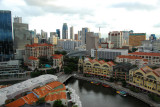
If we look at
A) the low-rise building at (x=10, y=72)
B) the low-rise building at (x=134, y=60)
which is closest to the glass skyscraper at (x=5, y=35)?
the low-rise building at (x=10, y=72)

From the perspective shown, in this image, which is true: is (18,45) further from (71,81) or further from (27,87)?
(27,87)

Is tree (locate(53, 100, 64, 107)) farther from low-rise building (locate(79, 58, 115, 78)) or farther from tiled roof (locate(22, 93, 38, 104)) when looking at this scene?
low-rise building (locate(79, 58, 115, 78))

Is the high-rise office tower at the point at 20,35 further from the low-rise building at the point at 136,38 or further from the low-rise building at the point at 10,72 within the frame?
the low-rise building at the point at 136,38

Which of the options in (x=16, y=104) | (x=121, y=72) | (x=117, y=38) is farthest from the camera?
(x=117, y=38)

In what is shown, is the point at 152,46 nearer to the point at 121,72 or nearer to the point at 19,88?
the point at 121,72

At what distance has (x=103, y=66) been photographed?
558 inches

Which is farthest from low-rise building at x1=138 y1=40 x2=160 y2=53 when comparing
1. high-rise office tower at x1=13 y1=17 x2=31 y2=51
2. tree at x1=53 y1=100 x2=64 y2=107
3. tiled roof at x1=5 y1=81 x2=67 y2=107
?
high-rise office tower at x1=13 y1=17 x2=31 y2=51

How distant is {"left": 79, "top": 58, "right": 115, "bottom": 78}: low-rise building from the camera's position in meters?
13.8

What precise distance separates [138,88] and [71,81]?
697 centimetres

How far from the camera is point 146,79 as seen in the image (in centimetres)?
1038

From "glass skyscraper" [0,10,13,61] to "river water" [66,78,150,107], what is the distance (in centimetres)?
1445

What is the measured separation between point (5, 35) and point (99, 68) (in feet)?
56.4

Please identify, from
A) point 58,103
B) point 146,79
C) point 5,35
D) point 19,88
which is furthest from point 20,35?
point 146,79

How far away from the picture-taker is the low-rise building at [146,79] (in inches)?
381
